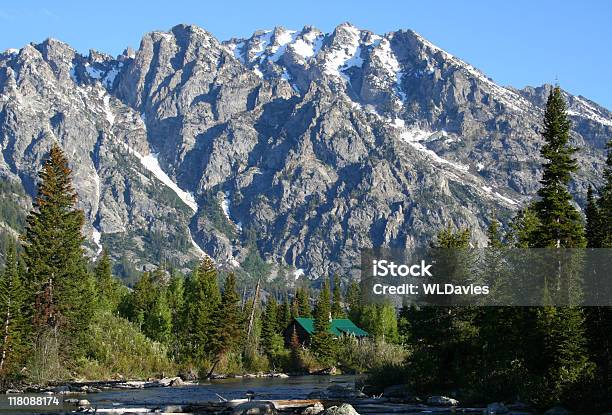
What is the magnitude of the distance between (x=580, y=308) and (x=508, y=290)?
11001 mm

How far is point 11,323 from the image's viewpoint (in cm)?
6638

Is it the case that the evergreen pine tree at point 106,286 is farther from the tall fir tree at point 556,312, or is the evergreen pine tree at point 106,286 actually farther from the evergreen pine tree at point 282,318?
the tall fir tree at point 556,312

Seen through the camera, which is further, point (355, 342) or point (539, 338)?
point (355, 342)

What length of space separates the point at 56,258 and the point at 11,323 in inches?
511

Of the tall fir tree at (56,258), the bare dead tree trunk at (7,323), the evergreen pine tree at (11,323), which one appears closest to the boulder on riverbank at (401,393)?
the evergreen pine tree at (11,323)

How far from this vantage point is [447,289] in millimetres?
60062

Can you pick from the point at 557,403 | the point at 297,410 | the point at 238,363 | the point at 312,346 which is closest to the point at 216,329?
the point at 238,363

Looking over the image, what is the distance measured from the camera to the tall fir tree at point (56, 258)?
75875 mm

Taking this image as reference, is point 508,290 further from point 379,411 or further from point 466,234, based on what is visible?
point 379,411

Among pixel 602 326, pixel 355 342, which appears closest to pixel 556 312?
pixel 602 326

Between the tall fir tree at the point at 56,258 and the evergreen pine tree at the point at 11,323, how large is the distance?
6.86 m

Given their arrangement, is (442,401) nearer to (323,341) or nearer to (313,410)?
(313,410)

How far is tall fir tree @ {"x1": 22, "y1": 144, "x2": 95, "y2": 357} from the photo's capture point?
7588 cm

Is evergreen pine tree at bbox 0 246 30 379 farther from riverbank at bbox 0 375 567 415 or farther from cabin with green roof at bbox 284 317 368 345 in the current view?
cabin with green roof at bbox 284 317 368 345
